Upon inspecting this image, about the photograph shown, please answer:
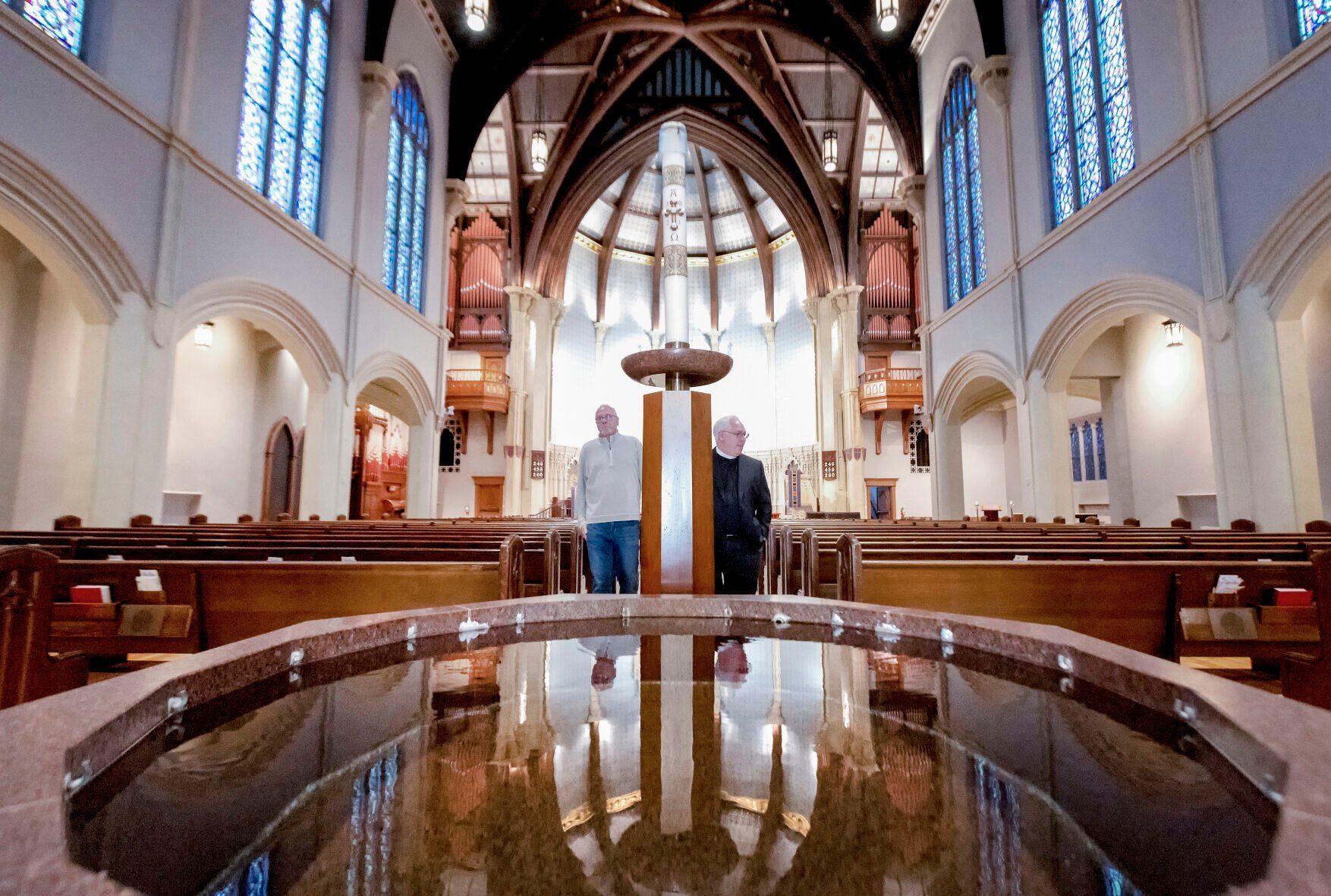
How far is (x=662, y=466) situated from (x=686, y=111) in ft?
52.5

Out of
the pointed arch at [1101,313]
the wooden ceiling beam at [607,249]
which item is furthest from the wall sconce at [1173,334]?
the wooden ceiling beam at [607,249]

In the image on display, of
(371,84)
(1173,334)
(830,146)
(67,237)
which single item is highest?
(830,146)

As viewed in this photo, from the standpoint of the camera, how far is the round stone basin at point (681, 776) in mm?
675

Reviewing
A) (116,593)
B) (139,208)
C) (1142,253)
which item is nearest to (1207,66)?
(1142,253)

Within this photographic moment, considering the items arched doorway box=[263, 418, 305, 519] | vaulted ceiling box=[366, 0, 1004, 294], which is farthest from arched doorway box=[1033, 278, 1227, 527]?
arched doorway box=[263, 418, 305, 519]

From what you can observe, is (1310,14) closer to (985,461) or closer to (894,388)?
(894,388)

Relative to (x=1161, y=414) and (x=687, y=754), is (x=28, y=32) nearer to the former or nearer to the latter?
(x=687, y=754)

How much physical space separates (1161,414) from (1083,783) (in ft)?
33.4

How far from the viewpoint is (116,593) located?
245cm

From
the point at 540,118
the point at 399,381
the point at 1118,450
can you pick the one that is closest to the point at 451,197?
the point at 399,381

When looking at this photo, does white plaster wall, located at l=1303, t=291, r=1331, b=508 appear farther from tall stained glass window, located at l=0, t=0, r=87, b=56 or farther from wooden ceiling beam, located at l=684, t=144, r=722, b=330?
wooden ceiling beam, located at l=684, t=144, r=722, b=330

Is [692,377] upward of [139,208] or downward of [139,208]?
downward

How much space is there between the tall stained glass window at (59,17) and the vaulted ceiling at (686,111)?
6.72 metres

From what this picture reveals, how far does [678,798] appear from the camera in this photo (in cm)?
89
